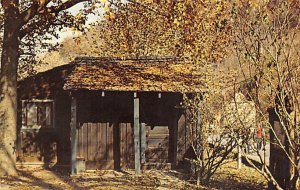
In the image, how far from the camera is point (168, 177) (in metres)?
15.8

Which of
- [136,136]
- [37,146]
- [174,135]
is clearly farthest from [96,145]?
[174,135]

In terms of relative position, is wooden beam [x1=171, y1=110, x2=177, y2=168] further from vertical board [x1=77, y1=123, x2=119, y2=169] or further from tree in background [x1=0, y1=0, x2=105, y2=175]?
Result: tree in background [x1=0, y1=0, x2=105, y2=175]

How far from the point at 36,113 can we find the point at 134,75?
16.6 ft

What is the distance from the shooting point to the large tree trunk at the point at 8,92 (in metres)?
16.2

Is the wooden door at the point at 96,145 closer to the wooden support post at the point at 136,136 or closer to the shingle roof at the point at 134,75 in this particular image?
the wooden support post at the point at 136,136

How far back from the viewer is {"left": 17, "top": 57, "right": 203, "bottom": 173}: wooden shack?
1669 centimetres

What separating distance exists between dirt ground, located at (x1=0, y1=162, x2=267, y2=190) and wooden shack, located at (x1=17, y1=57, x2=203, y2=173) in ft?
2.17

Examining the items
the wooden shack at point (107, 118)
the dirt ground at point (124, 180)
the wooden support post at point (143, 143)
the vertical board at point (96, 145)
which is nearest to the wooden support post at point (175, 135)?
the wooden shack at point (107, 118)

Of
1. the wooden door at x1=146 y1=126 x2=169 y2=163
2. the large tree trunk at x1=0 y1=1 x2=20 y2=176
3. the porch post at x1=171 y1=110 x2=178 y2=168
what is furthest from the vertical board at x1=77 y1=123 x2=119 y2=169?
the large tree trunk at x1=0 y1=1 x2=20 y2=176

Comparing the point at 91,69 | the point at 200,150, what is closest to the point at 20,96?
the point at 91,69

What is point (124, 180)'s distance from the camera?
15289 millimetres

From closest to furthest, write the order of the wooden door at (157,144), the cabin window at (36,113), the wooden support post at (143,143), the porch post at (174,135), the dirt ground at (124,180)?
1. the dirt ground at (124,180)
2. the wooden support post at (143,143)
3. the porch post at (174,135)
4. the wooden door at (157,144)
5. the cabin window at (36,113)

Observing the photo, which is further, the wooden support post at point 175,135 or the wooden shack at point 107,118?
the wooden support post at point 175,135

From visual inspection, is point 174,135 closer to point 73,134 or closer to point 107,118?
point 107,118
